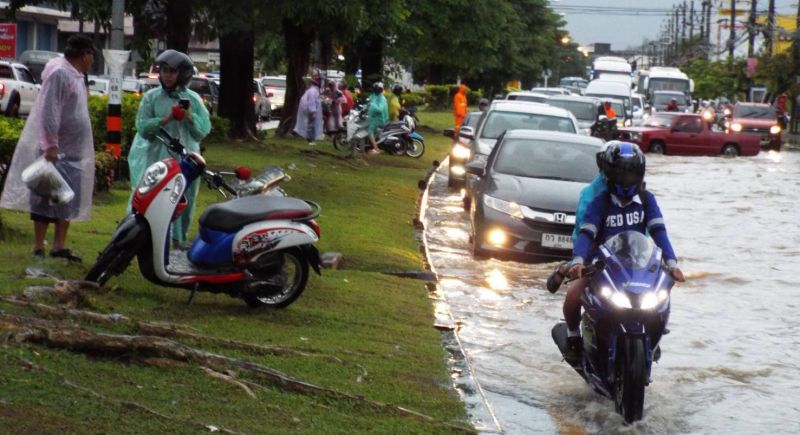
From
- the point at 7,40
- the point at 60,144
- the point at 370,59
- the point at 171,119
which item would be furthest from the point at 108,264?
the point at 7,40

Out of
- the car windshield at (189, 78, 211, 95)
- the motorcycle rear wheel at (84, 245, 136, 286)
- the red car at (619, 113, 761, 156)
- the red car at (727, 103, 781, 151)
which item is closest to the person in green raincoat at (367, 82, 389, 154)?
the car windshield at (189, 78, 211, 95)

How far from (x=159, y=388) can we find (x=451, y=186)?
18.7 meters

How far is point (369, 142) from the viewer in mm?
31172

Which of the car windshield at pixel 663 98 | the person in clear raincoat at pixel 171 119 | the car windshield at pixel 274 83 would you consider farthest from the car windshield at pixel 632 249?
the car windshield at pixel 663 98

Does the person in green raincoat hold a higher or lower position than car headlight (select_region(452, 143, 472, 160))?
higher

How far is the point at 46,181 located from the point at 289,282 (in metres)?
1.82

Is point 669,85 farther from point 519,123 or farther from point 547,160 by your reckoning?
point 547,160

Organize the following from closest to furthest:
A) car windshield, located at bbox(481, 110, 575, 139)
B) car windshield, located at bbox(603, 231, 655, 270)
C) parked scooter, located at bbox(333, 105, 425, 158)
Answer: car windshield, located at bbox(603, 231, 655, 270), car windshield, located at bbox(481, 110, 575, 139), parked scooter, located at bbox(333, 105, 425, 158)

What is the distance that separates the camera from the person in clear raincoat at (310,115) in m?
30.8

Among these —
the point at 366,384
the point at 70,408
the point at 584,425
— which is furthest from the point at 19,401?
the point at 584,425

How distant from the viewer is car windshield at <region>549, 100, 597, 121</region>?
33.9 meters

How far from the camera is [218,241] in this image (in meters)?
9.73

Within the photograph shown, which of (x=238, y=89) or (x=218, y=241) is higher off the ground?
(x=238, y=89)

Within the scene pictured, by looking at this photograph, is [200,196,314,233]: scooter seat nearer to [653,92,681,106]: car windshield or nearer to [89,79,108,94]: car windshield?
[89,79,108,94]: car windshield
